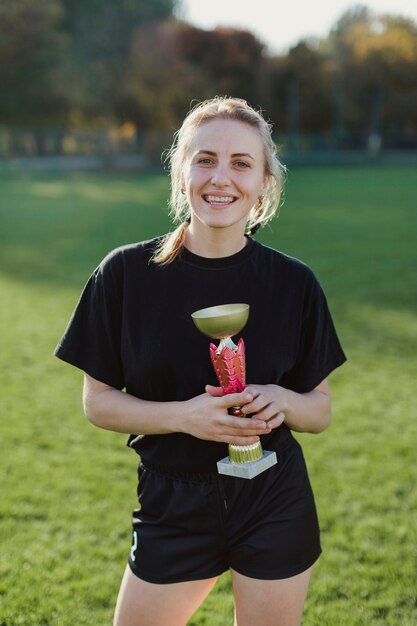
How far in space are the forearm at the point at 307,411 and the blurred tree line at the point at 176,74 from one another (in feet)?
111

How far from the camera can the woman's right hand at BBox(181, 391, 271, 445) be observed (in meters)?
2.00

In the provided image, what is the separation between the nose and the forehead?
0.18 feet

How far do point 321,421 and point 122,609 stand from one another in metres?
0.84

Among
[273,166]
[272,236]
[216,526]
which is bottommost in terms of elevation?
[272,236]

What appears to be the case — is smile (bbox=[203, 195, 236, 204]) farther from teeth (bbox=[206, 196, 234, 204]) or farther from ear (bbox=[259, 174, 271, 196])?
ear (bbox=[259, 174, 271, 196])

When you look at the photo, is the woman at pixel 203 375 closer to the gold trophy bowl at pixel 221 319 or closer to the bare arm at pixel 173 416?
the bare arm at pixel 173 416

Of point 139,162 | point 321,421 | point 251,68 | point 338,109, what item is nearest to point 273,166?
point 321,421

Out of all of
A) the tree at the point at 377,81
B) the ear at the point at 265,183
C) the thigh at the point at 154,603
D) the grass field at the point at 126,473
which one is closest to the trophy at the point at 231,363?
the thigh at the point at 154,603

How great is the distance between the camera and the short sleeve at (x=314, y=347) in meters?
2.33

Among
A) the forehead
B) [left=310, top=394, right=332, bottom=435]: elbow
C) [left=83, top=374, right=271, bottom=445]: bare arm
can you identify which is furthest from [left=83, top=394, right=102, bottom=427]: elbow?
the forehead

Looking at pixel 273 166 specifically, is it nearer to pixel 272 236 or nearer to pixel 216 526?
pixel 216 526

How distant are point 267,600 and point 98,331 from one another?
0.94 m

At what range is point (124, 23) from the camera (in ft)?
150

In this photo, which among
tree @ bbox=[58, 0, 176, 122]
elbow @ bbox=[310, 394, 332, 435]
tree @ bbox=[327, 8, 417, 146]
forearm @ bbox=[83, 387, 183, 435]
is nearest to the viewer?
forearm @ bbox=[83, 387, 183, 435]
